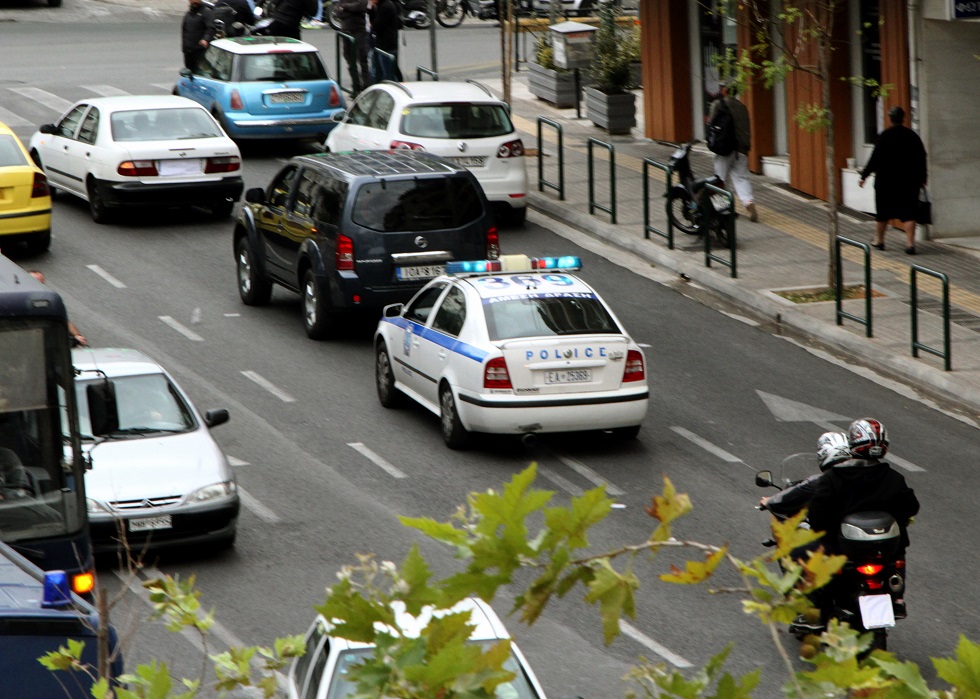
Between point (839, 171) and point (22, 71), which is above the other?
point (22, 71)

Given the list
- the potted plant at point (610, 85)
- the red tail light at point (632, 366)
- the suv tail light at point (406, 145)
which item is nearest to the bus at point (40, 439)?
the red tail light at point (632, 366)

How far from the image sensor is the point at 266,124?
25.0m

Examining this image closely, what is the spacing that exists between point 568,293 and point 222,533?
3887mm

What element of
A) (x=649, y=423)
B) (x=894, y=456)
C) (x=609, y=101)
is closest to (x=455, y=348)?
(x=649, y=423)

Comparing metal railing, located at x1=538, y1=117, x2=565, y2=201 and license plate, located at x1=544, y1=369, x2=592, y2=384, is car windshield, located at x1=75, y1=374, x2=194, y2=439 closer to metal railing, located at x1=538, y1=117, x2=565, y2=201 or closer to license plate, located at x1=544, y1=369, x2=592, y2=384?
license plate, located at x1=544, y1=369, x2=592, y2=384

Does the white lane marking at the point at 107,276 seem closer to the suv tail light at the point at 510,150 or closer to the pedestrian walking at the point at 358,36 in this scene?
the suv tail light at the point at 510,150

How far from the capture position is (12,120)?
2808 centimetres

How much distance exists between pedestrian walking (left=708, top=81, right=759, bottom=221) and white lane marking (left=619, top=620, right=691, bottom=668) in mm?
12095

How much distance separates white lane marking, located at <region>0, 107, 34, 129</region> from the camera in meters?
27.6

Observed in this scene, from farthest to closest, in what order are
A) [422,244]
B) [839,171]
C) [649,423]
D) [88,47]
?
[88,47], [839,171], [422,244], [649,423]

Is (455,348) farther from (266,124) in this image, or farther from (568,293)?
(266,124)

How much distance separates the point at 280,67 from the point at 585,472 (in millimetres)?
14175

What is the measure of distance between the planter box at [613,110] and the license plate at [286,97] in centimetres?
545

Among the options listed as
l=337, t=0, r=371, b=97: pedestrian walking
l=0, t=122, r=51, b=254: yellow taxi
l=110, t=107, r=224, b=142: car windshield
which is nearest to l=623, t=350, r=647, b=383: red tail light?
l=0, t=122, r=51, b=254: yellow taxi
